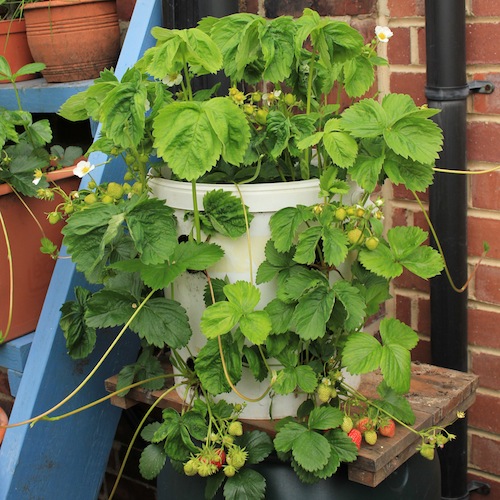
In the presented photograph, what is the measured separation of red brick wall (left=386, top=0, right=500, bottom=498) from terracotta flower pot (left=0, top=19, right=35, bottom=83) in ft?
2.45

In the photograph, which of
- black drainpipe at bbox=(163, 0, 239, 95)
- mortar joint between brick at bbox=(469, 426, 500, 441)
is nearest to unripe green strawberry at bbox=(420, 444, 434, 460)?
mortar joint between brick at bbox=(469, 426, 500, 441)

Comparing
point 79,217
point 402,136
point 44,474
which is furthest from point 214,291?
point 44,474

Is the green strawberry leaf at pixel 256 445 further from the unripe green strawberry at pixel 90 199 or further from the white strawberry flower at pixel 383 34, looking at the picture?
the white strawberry flower at pixel 383 34

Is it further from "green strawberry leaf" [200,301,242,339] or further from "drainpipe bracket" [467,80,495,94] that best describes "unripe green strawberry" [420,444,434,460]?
"drainpipe bracket" [467,80,495,94]

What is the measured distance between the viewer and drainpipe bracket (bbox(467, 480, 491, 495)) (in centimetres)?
163

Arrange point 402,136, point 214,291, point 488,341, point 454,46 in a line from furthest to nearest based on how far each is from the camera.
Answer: point 488,341 → point 454,46 → point 214,291 → point 402,136

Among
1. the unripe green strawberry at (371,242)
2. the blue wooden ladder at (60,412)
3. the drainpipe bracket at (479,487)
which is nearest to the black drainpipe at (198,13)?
the blue wooden ladder at (60,412)

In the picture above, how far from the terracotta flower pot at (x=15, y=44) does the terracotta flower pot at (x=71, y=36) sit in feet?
0.28

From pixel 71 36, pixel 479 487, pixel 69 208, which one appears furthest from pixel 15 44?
pixel 479 487

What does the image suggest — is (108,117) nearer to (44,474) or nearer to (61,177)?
(61,177)

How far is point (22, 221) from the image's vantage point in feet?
5.18

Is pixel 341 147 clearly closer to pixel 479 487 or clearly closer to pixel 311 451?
pixel 311 451

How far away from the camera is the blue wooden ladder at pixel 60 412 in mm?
1420

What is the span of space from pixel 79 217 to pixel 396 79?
0.67 metres
